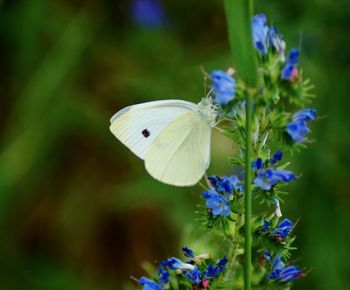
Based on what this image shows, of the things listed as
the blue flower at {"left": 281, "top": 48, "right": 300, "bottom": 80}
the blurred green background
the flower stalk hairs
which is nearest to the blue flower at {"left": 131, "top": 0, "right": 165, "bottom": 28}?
the blurred green background

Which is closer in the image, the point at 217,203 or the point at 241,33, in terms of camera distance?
the point at 241,33

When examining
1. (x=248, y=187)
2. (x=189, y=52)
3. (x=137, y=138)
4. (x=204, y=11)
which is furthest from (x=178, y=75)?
(x=248, y=187)

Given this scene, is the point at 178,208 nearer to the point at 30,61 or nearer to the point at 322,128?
the point at 322,128

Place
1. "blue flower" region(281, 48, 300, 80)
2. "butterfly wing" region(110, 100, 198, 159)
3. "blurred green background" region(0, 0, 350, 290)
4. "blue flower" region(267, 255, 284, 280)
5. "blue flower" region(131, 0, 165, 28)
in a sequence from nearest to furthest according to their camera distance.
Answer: "blue flower" region(281, 48, 300, 80), "blue flower" region(267, 255, 284, 280), "butterfly wing" region(110, 100, 198, 159), "blurred green background" region(0, 0, 350, 290), "blue flower" region(131, 0, 165, 28)

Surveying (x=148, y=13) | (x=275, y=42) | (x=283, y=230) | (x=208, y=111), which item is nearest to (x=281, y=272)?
(x=283, y=230)

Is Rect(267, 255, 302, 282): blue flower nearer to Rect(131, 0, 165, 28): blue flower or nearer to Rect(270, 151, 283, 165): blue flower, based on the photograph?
Rect(270, 151, 283, 165): blue flower

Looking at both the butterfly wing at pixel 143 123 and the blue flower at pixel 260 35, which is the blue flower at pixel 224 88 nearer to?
the blue flower at pixel 260 35

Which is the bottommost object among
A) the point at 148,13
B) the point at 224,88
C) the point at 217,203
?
the point at 217,203

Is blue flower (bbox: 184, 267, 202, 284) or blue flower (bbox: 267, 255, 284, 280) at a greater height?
blue flower (bbox: 267, 255, 284, 280)

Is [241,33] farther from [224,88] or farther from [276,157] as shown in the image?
[276,157]
